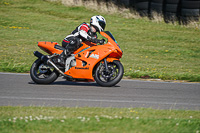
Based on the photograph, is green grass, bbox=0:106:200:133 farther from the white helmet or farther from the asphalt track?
the white helmet

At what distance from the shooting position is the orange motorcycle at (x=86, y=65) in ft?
26.4

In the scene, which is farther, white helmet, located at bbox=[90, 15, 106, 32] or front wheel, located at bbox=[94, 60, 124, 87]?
white helmet, located at bbox=[90, 15, 106, 32]

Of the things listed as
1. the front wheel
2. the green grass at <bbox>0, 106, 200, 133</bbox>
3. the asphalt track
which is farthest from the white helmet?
the green grass at <bbox>0, 106, 200, 133</bbox>

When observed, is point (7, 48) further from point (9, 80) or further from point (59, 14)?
point (59, 14)

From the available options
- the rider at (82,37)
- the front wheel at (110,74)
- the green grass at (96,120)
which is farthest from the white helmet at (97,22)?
the green grass at (96,120)

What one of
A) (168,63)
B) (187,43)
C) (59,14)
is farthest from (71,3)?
(168,63)

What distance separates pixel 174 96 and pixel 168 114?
1928 millimetres

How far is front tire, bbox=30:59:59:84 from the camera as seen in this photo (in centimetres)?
816

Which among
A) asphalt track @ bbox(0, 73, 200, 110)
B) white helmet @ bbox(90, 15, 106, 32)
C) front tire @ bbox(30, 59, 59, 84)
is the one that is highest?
white helmet @ bbox(90, 15, 106, 32)

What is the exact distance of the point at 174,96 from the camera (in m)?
7.57

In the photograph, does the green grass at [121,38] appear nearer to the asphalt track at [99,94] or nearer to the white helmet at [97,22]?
the asphalt track at [99,94]

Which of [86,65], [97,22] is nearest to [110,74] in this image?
[86,65]

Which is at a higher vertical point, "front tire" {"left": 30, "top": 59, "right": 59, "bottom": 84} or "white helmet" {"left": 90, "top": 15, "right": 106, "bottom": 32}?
"white helmet" {"left": 90, "top": 15, "right": 106, "bottom": 32}

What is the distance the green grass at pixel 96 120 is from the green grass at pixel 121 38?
4654 mm
